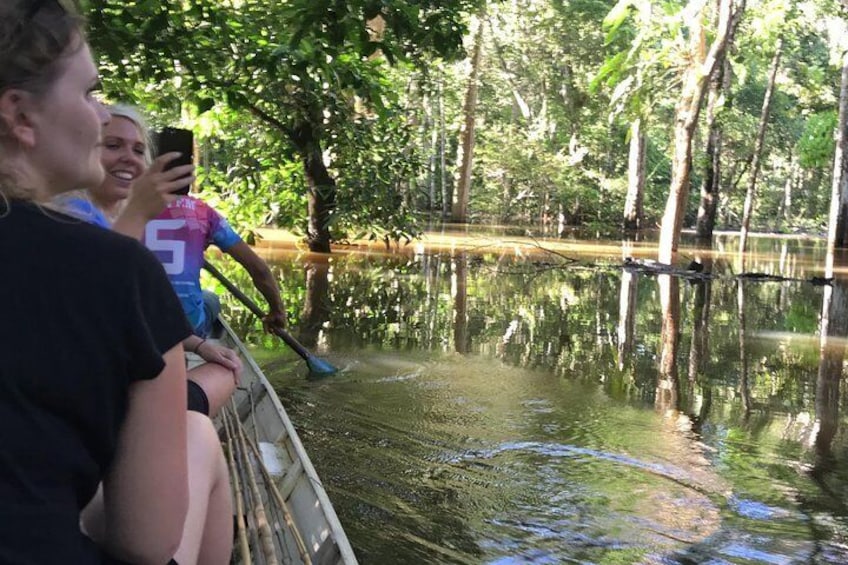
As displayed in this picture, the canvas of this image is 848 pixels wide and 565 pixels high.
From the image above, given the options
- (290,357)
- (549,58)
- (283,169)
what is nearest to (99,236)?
(290,357)

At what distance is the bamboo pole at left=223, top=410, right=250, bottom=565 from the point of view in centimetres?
250

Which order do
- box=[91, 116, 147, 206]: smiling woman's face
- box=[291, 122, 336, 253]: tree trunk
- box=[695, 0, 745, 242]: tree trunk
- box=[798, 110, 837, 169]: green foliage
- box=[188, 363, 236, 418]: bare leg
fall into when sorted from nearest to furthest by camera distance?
box=[188, 363, 236, 418]: bare leg
box=[91, 116, 147, 206]: smiling woman's face
box=[291, 122, 336, 253]: tree trunk
box=[695, 0, 745, 242]: tree trunk
box=[798, 110, 837, 169]: green foliage

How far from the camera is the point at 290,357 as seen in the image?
27.3 ft

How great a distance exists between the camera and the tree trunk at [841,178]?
2444cm

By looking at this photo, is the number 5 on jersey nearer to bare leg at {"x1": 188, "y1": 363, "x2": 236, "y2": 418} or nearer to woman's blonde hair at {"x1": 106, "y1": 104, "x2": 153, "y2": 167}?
woman's blonde hair at {"x1": 106, "y1": 104, "x2": 153, "y2": 167}

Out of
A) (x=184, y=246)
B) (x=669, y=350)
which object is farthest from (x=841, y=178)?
(x=184, y=246)

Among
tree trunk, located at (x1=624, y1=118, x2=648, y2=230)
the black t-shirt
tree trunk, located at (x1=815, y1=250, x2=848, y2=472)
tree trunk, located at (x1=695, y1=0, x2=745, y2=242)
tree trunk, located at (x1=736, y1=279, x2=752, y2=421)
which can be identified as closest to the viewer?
the black t-shirt

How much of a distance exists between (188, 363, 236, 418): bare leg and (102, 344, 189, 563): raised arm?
110 centimetres

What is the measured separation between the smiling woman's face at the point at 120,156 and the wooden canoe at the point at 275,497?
1037 mm

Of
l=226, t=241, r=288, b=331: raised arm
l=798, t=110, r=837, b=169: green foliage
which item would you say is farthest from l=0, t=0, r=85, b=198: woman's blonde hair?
l=798, t=110, r=837, b=169: green foliage

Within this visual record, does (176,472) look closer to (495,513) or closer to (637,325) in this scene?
(495,513)

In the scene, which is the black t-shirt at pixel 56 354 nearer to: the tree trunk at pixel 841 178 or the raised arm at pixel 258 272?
the raised arm at pixel 258 272

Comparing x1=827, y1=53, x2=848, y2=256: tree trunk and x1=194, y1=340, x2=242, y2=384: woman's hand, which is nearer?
x1=194, y1=340, x2=242, y2=384: woman's hand

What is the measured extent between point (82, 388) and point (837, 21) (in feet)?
122
